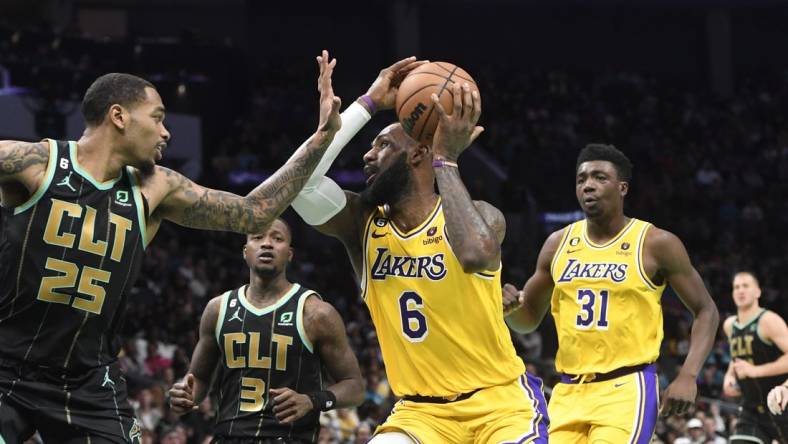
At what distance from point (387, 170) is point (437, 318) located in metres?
0.80

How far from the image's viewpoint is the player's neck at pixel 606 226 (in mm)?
6930

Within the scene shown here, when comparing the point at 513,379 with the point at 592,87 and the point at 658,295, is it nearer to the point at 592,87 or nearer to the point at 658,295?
the point at 658,295

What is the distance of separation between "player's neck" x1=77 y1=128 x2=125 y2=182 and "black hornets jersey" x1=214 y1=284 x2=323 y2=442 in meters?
2.12

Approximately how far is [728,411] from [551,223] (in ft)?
26.2

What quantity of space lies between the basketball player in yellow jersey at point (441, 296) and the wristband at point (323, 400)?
686mm

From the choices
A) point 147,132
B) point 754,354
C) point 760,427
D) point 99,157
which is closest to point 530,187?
point 754,354

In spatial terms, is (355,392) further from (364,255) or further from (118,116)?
(118,116)

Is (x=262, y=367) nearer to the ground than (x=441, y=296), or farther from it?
nearer to the ground

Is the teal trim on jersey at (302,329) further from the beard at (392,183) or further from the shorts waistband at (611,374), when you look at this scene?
the shorts waistband at (611,374)

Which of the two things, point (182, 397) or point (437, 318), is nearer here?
point (437, 318)

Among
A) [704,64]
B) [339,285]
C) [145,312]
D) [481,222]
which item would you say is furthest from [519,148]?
[481,222]

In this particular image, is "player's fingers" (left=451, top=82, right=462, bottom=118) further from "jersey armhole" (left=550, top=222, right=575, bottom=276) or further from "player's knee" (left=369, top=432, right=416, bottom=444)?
"jersey armhole" (left=550, top=222, right=575, bottom=276)

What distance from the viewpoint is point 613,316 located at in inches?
260

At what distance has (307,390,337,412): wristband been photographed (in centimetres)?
621
